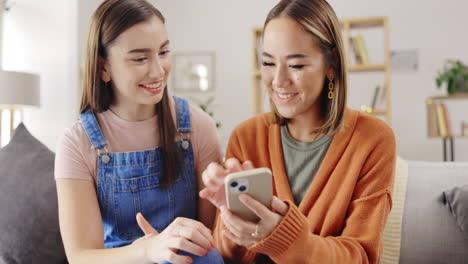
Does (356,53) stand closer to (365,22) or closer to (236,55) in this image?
(365,22)

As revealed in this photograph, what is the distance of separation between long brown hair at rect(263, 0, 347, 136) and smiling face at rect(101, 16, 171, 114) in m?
0.30

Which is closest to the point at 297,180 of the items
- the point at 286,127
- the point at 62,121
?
the point at 286,127

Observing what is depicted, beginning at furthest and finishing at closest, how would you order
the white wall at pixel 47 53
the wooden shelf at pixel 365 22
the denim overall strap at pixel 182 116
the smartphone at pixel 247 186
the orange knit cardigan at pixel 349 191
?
the wooden shelf at pixel 365 22 < the white wall at pixel 47 53 < the denim overall strap at pixel 182 116 < the orange knit cardigan at pixel 349 191 < the smartphone at pixel 247 186

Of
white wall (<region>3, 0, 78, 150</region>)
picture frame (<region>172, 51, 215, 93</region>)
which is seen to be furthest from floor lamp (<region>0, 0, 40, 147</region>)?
picture frame (<region>172, 51, 215, 93</region>)

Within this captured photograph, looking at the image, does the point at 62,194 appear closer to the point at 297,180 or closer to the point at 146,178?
the point at 146,178

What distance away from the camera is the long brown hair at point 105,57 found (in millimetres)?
1141

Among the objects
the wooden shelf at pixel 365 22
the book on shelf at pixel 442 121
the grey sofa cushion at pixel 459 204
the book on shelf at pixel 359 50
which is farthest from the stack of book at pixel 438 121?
the grey sofa cushion at pixel 459 204

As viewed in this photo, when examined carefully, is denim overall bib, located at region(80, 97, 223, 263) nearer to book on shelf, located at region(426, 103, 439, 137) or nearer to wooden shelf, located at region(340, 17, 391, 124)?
wooden shelf, located at region(340, 17, 391, 124)

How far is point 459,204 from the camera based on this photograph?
1333 mm

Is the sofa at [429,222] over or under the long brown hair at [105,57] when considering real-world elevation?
under

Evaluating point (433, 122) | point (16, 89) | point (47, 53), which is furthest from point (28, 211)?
point (433, 122)

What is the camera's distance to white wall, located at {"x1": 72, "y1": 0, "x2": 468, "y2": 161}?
446cm

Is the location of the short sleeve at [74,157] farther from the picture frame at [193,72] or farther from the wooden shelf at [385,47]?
the picture frame at [193,72]

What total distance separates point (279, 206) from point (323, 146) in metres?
0.43
